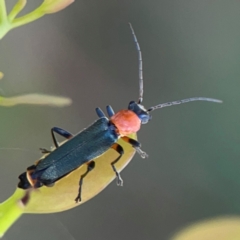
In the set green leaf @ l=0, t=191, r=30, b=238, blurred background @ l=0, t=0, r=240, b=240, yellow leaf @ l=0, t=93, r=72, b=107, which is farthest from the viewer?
blurred background @ l=0, t=0, r=240, b=240

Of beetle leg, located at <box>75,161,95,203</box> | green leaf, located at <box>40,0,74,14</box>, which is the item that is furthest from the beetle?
green leaf, located at <box>40,0,74,14</box>

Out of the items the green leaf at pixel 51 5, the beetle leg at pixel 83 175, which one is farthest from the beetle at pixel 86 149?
the green leaf at pixel 51 5

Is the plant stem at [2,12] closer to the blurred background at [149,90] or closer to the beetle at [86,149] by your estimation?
the beetle at [86,149]

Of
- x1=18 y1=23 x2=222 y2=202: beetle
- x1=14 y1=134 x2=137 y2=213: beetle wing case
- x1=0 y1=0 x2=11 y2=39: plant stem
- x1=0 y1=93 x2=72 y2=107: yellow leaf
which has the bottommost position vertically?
x1=14 y1=134 x2=137 y2=213: beetle wing case

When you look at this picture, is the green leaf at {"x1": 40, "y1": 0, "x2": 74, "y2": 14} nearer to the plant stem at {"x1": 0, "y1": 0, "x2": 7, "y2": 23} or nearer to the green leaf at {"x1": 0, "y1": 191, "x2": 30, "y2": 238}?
the plant stem at {"x1": 0, "y1": 0, "x2": 7, "y2": 23}

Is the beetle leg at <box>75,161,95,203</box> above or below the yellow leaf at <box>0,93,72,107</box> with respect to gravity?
below

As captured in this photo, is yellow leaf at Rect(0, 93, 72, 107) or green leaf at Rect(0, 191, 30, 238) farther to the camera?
yellow leaf at Rect(0, 93, 72, 107)

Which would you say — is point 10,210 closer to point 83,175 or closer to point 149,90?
point 83,175

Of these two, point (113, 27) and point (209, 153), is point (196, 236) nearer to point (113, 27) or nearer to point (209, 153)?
point (209, 153)

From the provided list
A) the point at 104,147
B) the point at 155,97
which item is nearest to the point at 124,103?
the point at 155,97
